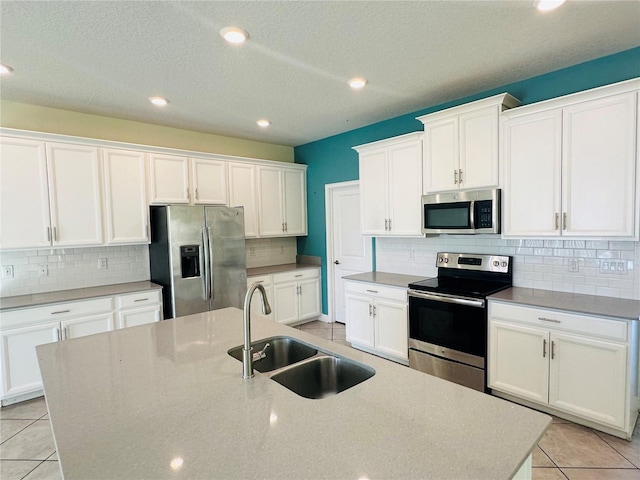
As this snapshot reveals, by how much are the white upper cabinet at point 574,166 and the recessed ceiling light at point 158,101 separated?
3.05 meters

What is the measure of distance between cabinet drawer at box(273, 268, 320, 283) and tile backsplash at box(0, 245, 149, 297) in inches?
63.2

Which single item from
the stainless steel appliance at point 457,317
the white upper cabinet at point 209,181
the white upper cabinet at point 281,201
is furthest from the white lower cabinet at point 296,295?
the stainless steel appliance at point 457,317

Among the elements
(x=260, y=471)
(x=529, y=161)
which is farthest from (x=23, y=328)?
(x=529, y=161)

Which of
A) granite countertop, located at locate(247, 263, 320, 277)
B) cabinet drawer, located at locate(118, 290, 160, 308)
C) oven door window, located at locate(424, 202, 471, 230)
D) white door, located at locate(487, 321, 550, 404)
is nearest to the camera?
white door, located at locate(487, 321, 550, 404)

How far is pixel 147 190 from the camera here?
3.76 m

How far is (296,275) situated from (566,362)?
324cm

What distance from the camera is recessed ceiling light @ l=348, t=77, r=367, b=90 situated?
2.88 m

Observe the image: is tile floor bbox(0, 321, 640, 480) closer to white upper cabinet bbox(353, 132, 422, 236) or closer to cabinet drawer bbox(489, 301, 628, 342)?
cabinet drawer bbox(489, 301, 628, 342)

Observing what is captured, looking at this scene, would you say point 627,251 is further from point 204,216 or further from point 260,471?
point 204,216

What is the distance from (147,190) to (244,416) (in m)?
3.30

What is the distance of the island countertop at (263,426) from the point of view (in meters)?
0.90

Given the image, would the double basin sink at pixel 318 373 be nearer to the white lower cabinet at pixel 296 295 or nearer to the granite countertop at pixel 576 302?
the granite countertop at pixel 576 302

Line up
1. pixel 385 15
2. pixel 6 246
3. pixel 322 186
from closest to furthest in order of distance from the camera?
1. pixel 385 15
2. pixel 6 246
3. pixel 322 186

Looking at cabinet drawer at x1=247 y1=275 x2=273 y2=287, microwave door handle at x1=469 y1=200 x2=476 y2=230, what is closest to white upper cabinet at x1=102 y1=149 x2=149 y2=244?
cabinet drawer at x1=247 y1=275 x2=273 y2=287
